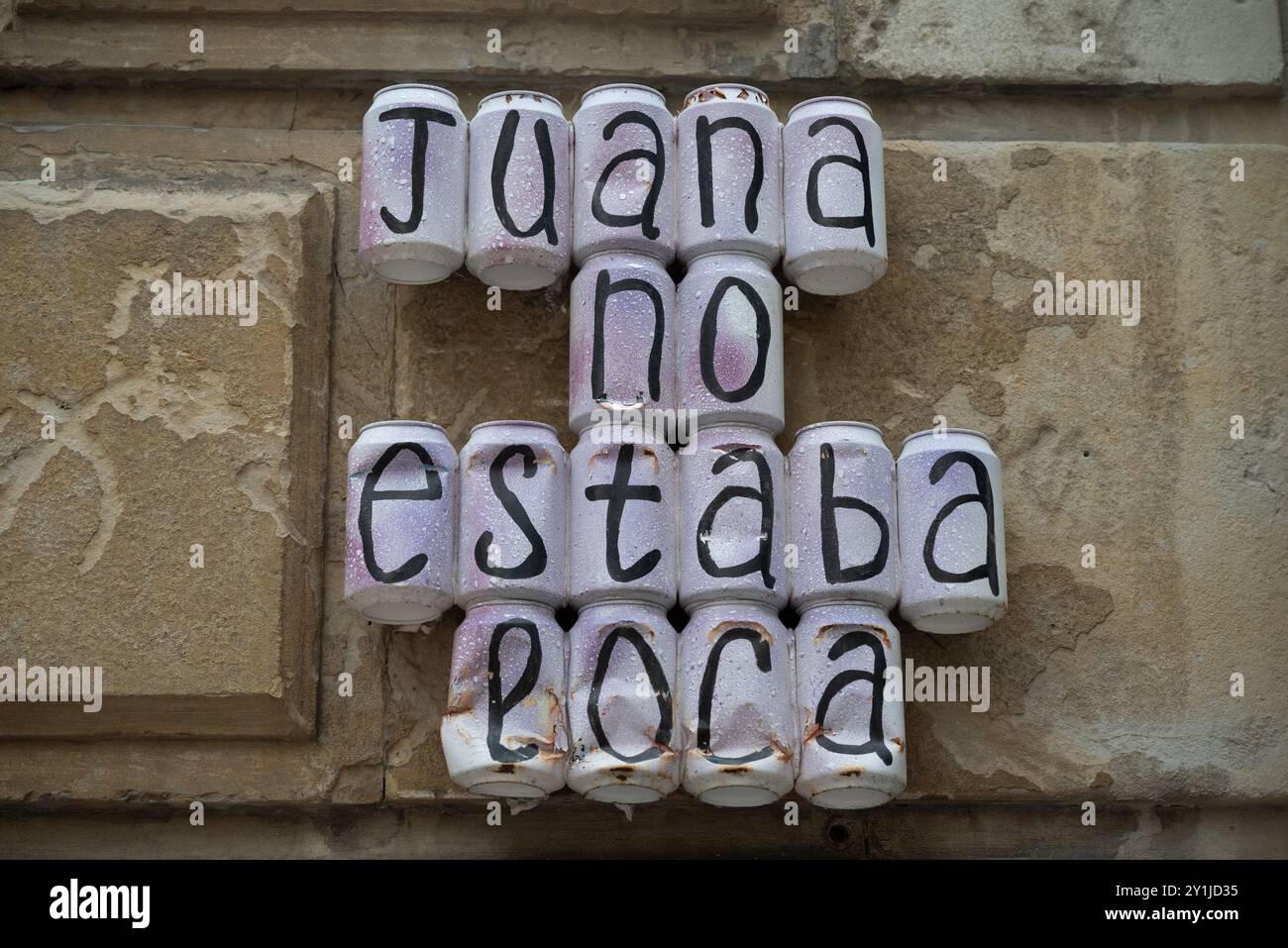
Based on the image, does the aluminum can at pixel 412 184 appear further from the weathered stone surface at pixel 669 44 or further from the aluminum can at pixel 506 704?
the aluminum can at pixel 506 704

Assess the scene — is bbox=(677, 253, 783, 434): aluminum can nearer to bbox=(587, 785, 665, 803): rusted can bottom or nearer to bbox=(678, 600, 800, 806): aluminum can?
bbox=(678, 600, 800, 806): aluminum can

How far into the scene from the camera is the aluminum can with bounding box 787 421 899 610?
2428 millimetres

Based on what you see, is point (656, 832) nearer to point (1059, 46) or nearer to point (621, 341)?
point (621, 341)

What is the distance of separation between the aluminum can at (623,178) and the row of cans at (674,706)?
52cm

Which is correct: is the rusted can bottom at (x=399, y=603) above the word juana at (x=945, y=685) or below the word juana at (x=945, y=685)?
above

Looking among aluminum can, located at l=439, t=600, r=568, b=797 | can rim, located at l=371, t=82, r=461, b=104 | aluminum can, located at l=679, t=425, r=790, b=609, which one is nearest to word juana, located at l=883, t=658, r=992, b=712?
aluminum can, located at l=679, t=425, r=790, b=609

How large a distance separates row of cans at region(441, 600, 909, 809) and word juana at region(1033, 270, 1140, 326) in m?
0.61

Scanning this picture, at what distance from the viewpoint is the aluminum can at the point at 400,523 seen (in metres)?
2.40

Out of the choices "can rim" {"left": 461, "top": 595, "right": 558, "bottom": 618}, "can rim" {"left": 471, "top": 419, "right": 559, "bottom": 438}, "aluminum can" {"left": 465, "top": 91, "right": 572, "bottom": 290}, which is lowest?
"can rim" {"left": 461, "top": 595, "right": 558, "bottom": 618}
